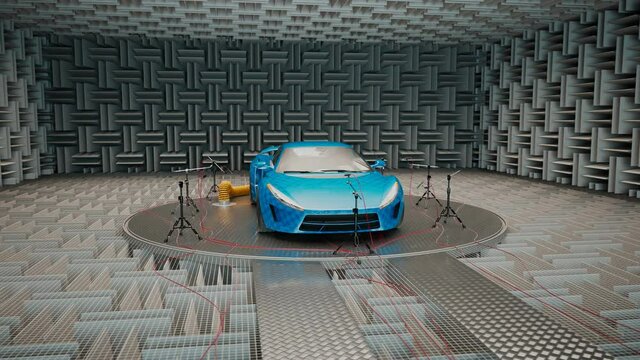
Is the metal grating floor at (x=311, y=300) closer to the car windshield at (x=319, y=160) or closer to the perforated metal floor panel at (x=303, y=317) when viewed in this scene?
the perforated metal floor panel at (x=303, y=317)

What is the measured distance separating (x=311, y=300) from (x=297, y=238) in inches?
60.9

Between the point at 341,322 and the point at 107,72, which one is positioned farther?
the point at 107,72

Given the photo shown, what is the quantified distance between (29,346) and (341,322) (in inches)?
61.6

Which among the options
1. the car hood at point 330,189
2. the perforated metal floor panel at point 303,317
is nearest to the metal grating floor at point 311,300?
the perforated metal floor panel at point 303,317

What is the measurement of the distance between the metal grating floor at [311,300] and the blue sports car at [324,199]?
0.54 metres

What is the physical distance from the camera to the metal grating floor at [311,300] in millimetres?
2406

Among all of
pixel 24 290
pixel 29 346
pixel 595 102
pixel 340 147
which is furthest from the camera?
pixel 595 102

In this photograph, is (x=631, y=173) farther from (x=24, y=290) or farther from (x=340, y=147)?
(x=24, y=290)

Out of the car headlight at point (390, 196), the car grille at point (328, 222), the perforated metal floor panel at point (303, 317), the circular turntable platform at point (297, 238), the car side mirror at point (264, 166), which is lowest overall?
the circular turntable platform at point (297, 238)

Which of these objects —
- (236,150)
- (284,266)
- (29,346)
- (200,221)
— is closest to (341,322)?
(284,266)

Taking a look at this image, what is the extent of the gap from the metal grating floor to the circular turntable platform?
16 centimetres

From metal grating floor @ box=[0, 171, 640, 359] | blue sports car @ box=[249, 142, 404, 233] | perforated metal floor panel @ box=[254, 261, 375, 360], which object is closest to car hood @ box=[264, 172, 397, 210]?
blue sports car @ box=[249, 142, 404, 233]

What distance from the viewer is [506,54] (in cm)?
1088

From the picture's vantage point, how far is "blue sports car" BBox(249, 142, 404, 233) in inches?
166
